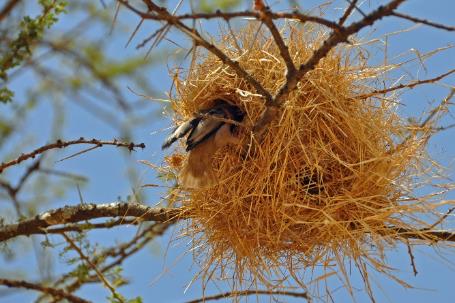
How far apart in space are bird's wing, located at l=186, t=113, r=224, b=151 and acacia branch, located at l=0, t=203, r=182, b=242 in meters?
0.34

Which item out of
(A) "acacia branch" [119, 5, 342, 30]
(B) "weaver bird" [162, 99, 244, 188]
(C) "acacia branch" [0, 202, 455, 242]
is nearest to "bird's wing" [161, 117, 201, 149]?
(B) "weaver bird" [162, 99, 244, 188]

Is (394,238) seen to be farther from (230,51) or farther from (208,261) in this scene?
(230,51)

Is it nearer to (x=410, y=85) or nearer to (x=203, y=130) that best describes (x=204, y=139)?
(x=203, y=130)

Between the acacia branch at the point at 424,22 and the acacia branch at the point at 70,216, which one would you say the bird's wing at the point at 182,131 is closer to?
the acacia branch at the point at 70,216

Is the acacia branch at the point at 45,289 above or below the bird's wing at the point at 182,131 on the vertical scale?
below

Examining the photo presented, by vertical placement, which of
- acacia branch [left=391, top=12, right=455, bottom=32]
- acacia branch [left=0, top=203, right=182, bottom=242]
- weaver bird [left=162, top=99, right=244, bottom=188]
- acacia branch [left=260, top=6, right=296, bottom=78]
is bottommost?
acacia branch [left=391, top=12, right=455, bottom=32]

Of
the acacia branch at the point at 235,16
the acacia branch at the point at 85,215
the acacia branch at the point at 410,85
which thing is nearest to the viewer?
the acacia branch at the point at 235,16

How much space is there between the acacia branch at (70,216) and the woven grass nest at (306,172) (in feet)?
0.55

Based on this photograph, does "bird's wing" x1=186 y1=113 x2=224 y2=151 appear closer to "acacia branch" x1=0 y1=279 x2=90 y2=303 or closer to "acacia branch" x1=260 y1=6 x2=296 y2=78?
"acacia branch" x1=260 y1=6 x2=296 y2=78

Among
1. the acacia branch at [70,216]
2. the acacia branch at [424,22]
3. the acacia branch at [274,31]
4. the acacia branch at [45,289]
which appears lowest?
the acacia branch at [424,22]

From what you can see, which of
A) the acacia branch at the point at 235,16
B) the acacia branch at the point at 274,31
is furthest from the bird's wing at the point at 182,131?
the acacia branch at the point at 235,16

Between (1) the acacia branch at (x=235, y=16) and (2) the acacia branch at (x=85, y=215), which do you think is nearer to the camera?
(1) the acacia branch at (x=235, y=16)

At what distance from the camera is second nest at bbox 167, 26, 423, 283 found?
2006mm

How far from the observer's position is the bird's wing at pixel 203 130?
77.5 inches
